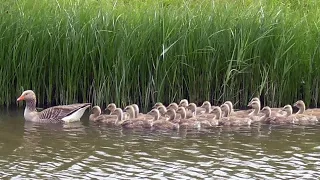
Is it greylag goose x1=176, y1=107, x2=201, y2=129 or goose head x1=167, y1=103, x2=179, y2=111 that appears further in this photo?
goose head x1=167, y1=103, x2=179, y2=111

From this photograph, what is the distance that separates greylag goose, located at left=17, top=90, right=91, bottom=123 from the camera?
603 inches

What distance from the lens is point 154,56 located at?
16375 mm

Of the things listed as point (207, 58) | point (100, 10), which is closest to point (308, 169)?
point (207, 58)

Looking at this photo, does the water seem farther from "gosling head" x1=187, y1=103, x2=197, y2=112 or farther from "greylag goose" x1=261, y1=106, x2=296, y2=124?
"gosling head" x1=187, y1=103, x2=197, y2=112

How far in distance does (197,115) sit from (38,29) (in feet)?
12.2

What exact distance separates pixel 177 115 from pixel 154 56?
69.8 inches

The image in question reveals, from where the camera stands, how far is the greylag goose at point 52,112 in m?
15.3

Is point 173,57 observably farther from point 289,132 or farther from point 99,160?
point 99,160

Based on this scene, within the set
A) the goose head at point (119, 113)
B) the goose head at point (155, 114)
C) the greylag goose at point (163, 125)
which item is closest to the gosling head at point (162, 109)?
the goose head at point (155, 114)

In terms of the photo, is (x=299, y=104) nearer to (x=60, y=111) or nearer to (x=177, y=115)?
(x=177, y=115)

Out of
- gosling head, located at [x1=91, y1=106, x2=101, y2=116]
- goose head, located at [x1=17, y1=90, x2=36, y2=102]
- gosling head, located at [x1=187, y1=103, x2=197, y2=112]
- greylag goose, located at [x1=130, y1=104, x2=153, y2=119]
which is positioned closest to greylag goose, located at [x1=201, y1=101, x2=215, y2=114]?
gosling head, located at [x1=187, y1=103, x2=197, y2=112]

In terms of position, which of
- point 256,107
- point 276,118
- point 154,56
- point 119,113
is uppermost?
point 154,56

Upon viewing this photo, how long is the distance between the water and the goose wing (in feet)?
0.93

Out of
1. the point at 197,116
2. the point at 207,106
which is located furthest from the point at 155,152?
the point at 207,106
